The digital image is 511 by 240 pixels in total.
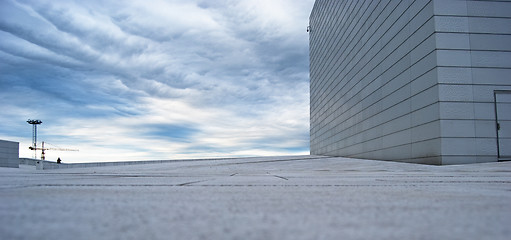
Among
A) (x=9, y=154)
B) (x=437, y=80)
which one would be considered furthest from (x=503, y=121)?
(x=9, y=154)

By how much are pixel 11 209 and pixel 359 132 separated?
2118 centimetres

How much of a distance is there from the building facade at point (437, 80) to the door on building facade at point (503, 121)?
3 cm

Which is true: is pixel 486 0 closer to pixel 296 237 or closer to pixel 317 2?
pixel 296 237

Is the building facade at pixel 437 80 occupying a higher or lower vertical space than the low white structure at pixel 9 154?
higher

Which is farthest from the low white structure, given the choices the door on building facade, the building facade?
the door on building facade

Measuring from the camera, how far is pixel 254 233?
132 centimetres

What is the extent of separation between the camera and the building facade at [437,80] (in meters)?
11.8

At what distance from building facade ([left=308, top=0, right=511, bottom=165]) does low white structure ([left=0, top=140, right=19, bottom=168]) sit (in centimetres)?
3327

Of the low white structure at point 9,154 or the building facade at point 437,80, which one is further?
the low white structure at point 9,154

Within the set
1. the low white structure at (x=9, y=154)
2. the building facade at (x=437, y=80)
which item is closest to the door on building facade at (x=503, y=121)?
the building facade at (x=437, y=80)

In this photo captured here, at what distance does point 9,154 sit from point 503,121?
3949 cm

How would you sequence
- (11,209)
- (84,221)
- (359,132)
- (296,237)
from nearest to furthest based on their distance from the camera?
(296,237) < (84,221) < (11,209) < (359,132)

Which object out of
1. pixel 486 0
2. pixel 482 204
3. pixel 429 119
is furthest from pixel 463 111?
pixel 482 204

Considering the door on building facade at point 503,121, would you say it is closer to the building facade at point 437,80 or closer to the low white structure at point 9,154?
the building facade at point 437,80
